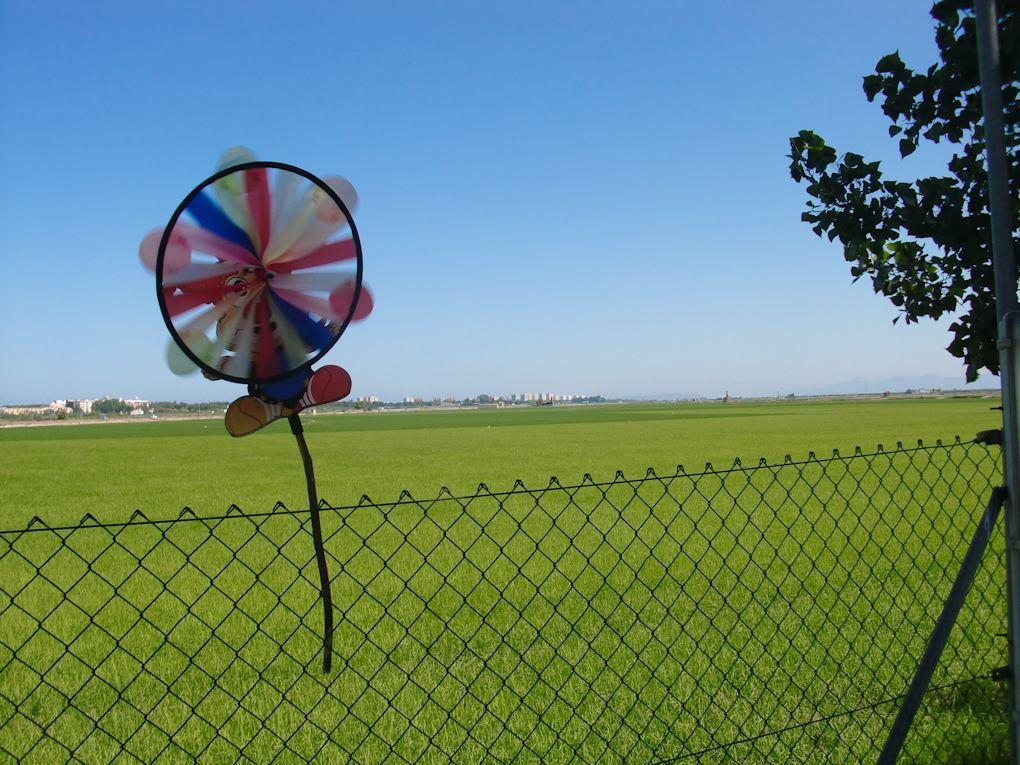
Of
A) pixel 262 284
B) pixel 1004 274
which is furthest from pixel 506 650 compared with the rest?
pixel 1004 274

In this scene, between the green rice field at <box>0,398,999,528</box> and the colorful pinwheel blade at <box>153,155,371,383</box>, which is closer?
the colorful pinwheel blade at <box>153,155,371,383</box>

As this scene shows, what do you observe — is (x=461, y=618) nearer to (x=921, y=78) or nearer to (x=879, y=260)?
(x=879, y=260)

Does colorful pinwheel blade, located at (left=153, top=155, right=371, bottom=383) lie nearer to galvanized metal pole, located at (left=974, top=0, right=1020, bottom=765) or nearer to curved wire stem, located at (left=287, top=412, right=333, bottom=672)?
curved wire stem, located at (left=287, top=412, right=333, bottom=672)

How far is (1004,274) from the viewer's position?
6.92 feet

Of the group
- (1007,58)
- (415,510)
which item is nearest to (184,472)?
(415,510)

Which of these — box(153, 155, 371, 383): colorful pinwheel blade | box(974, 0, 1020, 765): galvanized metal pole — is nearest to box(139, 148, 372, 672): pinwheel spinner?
box(153, 155, 371, 383): colorful pinwheel blade

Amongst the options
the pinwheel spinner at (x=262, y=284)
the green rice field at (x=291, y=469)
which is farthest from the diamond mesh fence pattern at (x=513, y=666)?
the green rice field at (x=291, y=469)

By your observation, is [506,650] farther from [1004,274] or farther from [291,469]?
[291,469]

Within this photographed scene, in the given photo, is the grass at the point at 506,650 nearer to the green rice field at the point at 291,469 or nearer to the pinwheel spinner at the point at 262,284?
the pinwheel spinner at the point at 262,284

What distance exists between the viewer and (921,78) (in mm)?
2648

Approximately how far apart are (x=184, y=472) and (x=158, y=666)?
1536 centimetres

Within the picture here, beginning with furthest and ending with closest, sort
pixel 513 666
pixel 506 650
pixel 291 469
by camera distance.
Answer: pixel 291 469
pixel 506 650
pixel 513 666

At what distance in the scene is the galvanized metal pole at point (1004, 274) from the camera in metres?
1.99

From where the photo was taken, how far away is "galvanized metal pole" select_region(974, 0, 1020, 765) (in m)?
1.99
